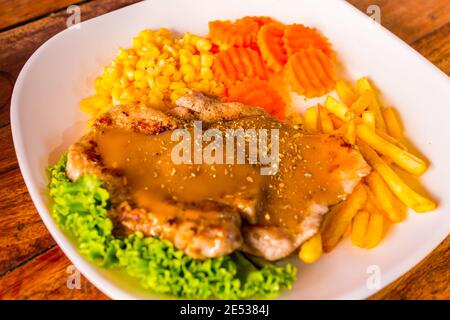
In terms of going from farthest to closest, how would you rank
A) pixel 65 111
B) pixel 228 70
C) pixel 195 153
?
pixel 228 70
pixel 65 111
pixel 195 153

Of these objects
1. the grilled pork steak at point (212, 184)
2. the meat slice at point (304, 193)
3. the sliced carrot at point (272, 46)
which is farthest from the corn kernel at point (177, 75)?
the meat slice at point (304, 193)

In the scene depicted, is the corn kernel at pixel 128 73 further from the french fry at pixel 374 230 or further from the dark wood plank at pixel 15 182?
the french fry at pixel 374 230

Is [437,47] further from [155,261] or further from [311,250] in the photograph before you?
[155,261]

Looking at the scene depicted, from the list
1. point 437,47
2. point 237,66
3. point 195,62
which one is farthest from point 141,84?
point 437,47

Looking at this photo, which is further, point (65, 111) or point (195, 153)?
point (65, 111)
